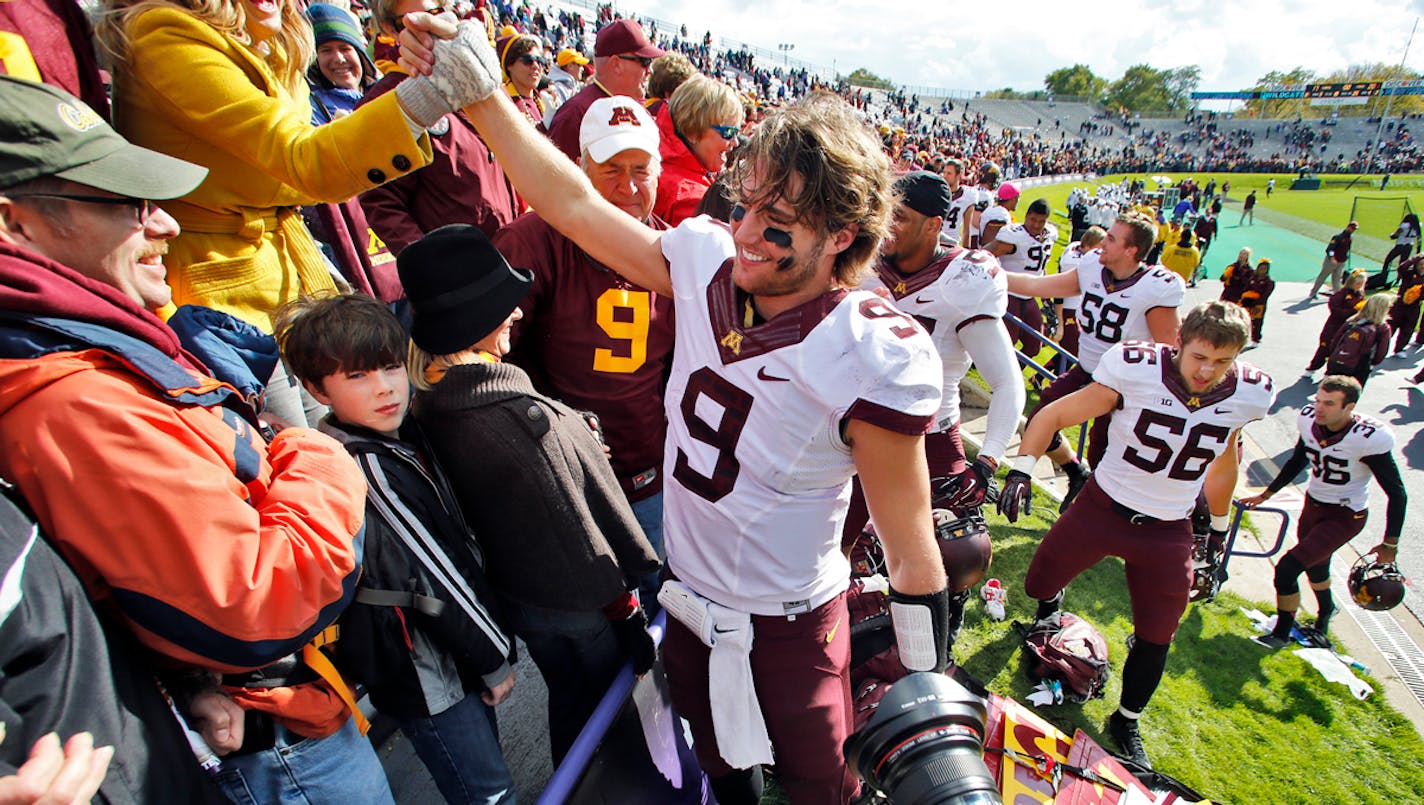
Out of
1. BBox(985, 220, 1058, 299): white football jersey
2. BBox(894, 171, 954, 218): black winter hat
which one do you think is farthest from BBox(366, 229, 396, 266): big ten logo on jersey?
BBox(985, 220, 1058, 299): white football jersey

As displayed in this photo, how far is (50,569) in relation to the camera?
1.03 metres

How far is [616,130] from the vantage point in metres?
2.58

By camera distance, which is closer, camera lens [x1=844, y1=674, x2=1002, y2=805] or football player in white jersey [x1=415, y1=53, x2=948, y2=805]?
camera lens [x1=844, y1=674, x2=1002, y2=805]

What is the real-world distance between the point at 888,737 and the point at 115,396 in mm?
Answer: 1531

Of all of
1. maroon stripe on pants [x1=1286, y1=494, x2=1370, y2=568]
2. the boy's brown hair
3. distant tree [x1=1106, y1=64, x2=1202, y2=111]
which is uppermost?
distant tree [x1=1106, y1=64, x2=1202, y2=111]

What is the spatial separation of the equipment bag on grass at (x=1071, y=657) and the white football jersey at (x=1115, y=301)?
2258mm

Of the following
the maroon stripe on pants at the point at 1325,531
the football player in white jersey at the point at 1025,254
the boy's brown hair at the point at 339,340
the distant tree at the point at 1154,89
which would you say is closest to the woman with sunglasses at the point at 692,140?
the boy's brown hair at the point at 339,340

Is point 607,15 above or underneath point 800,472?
above

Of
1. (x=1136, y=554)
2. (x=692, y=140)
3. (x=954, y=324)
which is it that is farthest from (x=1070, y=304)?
(x=692, y=140)

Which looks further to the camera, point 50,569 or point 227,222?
point 227,222

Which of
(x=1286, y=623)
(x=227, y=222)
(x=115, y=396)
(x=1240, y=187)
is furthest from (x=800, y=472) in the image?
(x=1240, y=187)

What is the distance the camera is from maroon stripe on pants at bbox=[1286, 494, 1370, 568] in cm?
471

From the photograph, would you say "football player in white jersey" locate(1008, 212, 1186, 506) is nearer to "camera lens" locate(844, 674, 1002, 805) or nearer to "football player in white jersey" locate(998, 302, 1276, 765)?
"football player in white jersey" locate(998, 302, 1276, 765)

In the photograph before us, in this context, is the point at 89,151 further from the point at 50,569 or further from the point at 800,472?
the point at 800,472
